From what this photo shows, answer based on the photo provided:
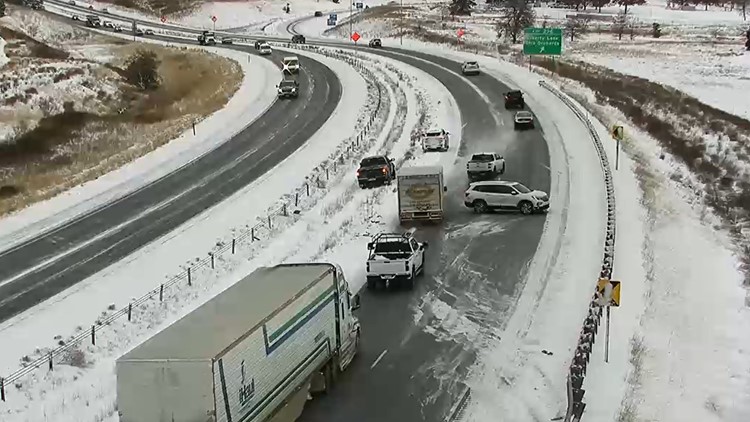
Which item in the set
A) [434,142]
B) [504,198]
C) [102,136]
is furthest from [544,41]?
[504,198]

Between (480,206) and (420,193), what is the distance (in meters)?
4.02

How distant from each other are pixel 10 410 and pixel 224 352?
10526 mm

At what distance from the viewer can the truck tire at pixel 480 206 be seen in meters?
42.8

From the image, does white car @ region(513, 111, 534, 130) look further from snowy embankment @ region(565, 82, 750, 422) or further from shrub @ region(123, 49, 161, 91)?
shrub @ region(123, 49, 161, 91)

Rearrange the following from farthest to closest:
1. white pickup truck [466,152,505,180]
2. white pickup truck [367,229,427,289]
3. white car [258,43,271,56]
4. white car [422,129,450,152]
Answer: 1. white car [258,43,271,56]
2. white car [422,129,450,152]
3. white pickup truck [466,152,505,180]
4. white pickup truck [367,229,427,289]

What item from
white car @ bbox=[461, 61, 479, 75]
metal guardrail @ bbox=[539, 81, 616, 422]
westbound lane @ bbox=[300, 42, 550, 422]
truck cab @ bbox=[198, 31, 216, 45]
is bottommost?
westbound lane @ bbox=[300, 42, 550, 422]

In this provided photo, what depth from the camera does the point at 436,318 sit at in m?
28.6

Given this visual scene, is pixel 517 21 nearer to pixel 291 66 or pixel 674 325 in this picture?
pixel 291 66

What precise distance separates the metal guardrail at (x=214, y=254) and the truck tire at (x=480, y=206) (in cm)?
933

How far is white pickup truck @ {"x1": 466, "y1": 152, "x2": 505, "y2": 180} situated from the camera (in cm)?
5069

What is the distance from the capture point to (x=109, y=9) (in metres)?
166

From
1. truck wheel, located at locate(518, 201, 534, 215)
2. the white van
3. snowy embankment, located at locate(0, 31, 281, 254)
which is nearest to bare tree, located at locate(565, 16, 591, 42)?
the white van

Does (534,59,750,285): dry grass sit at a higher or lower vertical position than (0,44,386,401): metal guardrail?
higher

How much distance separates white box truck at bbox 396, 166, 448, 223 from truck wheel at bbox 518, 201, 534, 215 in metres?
4.14
